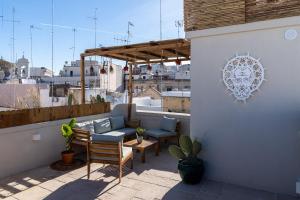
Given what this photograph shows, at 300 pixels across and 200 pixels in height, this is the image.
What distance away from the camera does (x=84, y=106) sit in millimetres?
6793

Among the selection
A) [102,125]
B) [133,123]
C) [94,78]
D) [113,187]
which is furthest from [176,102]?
[94,78]

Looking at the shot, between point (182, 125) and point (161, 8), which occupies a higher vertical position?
point (161, 8)

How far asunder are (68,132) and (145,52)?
330 centimetres

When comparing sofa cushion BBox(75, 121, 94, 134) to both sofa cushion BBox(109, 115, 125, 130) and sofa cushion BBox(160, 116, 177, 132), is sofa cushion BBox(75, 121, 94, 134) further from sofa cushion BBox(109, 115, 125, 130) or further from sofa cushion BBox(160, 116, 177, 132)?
sofa cushion BBox(160, 116, 177, 132)

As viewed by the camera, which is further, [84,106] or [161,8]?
[161,8]

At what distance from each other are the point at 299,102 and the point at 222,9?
1994 mm

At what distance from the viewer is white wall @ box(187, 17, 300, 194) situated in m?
4.04

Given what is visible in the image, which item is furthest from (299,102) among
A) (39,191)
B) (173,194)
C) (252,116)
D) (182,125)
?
(39,191)

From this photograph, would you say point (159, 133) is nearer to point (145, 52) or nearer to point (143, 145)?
point (143, 145)

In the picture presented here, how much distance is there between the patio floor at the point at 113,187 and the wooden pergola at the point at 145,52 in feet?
9.89

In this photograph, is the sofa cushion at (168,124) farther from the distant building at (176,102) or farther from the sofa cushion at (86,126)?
the distant building at (176,102)

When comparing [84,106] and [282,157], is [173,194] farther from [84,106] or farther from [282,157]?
[84,106]

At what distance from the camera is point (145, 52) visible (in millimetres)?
7543

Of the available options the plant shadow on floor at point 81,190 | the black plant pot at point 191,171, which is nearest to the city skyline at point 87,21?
the black plant pot at point 191,171
